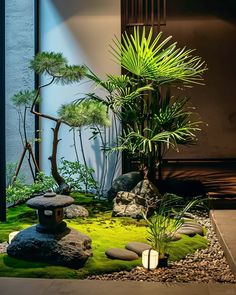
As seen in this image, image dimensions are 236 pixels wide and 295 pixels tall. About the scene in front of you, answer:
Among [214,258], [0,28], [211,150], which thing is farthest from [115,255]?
[211,150]

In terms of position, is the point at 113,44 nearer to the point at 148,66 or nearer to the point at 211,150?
the point at 148,66

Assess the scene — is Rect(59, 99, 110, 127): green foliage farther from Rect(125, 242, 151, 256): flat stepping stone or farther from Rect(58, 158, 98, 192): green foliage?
Rect(125, 242, 151, 256): flat stepping stone

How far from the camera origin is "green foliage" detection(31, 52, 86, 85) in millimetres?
5348

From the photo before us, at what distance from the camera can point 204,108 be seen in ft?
28.8

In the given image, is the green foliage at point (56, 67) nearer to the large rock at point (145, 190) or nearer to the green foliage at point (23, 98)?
the green foliage at point (23, 98)

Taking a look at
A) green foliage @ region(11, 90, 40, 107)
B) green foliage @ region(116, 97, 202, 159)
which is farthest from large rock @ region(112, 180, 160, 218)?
green foliage @ region(11, 90, 40, 107)

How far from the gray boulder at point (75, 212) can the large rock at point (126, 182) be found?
0.63 meters

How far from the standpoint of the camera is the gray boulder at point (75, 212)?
209 inches

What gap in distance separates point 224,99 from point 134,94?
12.3 feet

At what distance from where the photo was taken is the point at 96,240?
4406 mm

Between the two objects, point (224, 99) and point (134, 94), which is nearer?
point (134, 94)

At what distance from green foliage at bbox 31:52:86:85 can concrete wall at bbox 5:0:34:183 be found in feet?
3.98

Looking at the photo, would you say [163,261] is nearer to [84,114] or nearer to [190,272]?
[190,272]

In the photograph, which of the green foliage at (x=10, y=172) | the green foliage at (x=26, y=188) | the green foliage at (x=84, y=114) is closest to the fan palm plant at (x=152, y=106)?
the green foliage at (x=84, y=114)
